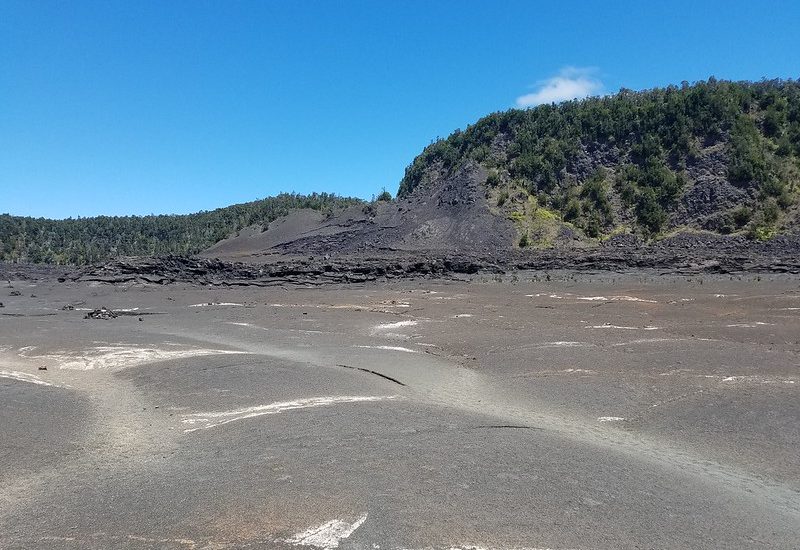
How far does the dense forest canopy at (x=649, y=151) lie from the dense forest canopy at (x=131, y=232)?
18663 millimetres

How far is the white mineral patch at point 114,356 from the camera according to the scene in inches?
454

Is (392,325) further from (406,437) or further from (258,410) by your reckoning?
(406,437)

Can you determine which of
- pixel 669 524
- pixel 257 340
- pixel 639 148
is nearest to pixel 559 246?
pixel 639 148

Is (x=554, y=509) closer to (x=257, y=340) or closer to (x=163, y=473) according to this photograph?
(x=163, y=473)

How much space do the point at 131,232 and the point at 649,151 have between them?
50.1 metres

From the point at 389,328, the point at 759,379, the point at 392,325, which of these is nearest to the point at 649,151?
the point at 392,325

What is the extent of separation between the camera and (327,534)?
4379 mm

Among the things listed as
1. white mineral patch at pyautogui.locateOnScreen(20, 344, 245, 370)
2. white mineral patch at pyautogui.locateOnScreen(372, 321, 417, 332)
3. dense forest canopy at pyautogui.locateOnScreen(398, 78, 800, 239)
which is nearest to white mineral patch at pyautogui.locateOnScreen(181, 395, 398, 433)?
white mineral patch at pyautogui.locateOnScreen(20, 344, 245, 370)

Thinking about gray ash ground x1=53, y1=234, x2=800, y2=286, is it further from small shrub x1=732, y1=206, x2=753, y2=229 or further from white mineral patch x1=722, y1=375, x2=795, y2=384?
white mineral patch x1=722, y1=375, x2=795, y2=384

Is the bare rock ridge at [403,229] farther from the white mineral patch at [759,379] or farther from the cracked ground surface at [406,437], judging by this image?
the white mineral patch at [759,379]

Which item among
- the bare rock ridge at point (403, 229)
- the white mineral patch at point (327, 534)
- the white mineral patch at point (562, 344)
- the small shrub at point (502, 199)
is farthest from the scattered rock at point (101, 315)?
the small shrub at point (502, 199)

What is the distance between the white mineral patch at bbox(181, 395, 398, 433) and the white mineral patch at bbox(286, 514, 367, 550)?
3.35 m

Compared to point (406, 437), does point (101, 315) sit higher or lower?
higher

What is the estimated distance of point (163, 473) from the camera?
18.9ft
